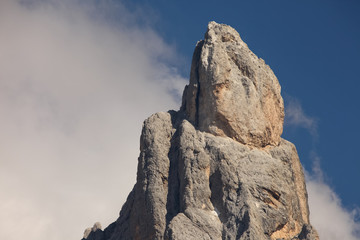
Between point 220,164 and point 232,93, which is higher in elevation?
point 232,93

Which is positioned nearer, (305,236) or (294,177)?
(305,236)

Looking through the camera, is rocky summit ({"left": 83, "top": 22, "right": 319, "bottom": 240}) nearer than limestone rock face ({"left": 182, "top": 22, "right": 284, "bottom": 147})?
Yes

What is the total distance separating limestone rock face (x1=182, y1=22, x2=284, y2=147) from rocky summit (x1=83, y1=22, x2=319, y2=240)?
77 mm

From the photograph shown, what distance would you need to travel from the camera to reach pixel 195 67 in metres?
74.4

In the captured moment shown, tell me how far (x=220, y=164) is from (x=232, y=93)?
650 centimetres

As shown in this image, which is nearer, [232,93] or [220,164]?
[220,164]

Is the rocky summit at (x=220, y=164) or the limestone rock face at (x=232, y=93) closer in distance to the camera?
the rocky summit at (x=220, y=164)

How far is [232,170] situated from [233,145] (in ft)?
8.47

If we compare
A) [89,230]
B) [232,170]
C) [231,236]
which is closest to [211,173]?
[232,170]

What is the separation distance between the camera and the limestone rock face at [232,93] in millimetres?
70312

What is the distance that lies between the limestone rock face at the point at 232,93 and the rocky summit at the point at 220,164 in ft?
0.25

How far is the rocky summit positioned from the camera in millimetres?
65062

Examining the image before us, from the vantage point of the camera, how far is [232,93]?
71.1 m

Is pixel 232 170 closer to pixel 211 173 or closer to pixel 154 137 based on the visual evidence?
pixel 211 173
